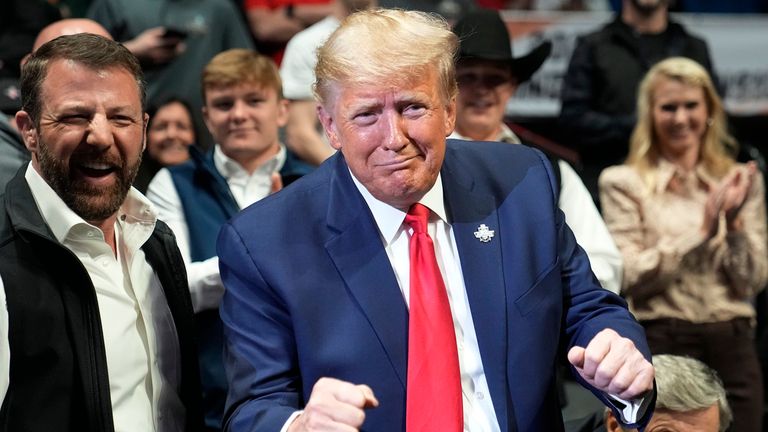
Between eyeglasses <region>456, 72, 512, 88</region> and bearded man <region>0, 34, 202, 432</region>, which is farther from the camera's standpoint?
eyeglasses <region>456, 72, 512, 88</region>

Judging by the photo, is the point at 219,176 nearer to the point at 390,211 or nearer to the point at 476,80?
the point at 476,80

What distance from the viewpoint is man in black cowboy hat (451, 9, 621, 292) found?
4.18m

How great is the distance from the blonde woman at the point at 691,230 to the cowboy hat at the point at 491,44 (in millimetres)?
676

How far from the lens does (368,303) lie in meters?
2.66

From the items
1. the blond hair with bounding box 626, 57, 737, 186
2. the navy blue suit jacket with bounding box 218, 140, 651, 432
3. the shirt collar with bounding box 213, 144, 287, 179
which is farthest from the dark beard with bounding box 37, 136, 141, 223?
the blond hair with bounding box 626, 57, 737, 186

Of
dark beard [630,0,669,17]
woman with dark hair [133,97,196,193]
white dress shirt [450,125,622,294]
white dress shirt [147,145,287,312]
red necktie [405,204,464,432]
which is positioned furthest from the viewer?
dark beard [630,0,669,17]

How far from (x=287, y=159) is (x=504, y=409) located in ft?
6.25

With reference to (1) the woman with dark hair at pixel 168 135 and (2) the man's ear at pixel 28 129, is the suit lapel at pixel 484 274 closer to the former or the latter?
(2) the man's ear at pixel 28 129

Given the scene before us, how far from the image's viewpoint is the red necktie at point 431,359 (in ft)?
8.53

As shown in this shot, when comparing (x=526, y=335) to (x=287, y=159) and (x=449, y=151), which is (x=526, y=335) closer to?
(x=449, y=151)

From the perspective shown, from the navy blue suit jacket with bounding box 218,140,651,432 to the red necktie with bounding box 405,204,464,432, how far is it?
3cm

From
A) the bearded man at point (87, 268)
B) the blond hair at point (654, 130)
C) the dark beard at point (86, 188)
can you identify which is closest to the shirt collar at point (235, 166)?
the bearded man at point (87, 268)

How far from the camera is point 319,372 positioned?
2.64 meters

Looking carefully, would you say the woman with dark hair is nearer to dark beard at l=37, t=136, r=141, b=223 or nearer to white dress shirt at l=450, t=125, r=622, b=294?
white dress shirt at l=450, t=125, r=622, b=294
